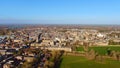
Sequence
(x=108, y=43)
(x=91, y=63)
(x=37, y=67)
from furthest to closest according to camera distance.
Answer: (x=108, y=43)
(x=91, y=63)
(x=37, y=67)

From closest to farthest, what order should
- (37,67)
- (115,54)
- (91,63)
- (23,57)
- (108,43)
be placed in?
(37,67) < (91,63) < (23,57) < (115,54) < (108,43)

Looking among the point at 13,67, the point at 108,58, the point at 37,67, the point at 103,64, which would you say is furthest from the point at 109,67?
the point at 13,67

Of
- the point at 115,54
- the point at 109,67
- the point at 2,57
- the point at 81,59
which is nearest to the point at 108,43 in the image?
the point at 115,54

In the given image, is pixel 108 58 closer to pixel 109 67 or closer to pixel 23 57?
pixel 109 67

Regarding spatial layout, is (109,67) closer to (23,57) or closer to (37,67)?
(37,67)

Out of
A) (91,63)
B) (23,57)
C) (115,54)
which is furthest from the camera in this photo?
(115,54)

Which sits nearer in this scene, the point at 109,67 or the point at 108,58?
the point at 109,67

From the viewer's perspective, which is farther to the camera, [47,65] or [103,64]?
[103,64]

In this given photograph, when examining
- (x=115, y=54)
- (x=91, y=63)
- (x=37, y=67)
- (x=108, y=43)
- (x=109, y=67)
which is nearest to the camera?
(x=37, y=67)
